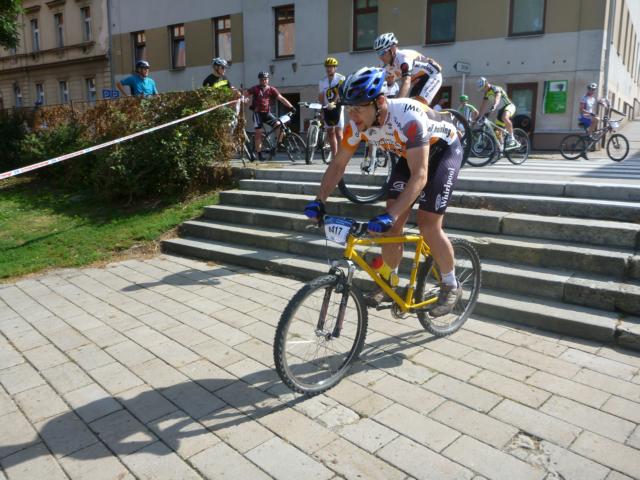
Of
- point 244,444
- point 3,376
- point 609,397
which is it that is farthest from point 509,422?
point 3,376

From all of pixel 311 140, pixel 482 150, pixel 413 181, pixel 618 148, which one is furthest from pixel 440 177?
pixel 618 148

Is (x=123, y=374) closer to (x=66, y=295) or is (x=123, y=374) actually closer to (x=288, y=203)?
(x=66, y=295)

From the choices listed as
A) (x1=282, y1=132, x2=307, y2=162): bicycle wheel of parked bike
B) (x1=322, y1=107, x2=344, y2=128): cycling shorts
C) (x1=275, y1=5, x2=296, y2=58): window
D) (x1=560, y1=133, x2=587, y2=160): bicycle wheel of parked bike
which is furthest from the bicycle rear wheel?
(x1=275, y1=5, x2=296, y2=58): window

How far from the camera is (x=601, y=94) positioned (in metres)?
17.4

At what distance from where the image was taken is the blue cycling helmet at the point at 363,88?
3.29 metres

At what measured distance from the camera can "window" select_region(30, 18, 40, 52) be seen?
115 feet

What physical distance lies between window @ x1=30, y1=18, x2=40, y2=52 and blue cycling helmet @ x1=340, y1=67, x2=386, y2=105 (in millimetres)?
38834

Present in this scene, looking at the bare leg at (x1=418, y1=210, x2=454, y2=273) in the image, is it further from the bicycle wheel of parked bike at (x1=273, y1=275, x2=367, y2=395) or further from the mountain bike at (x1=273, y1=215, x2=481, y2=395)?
the bicycle wheel of parked bike at (x1=273, y1=275, x2=367, y2=395)

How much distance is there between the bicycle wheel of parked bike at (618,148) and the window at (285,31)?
14.4 meters

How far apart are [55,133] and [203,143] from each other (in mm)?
4604

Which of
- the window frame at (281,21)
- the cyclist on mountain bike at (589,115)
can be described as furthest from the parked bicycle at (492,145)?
the window frame at (281,21)

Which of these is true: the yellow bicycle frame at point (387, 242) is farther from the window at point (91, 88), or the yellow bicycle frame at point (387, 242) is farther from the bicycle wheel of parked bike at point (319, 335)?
the window at point (91, 88)

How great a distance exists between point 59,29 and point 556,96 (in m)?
30.6

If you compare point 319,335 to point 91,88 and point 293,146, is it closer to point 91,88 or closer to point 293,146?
point 293,146
